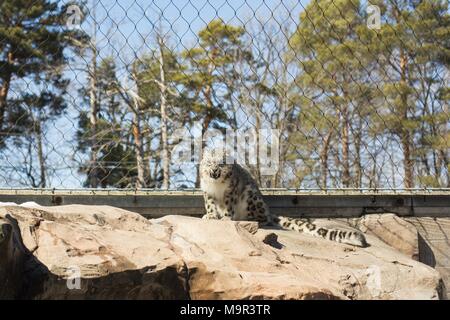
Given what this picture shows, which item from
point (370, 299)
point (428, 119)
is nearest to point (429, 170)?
point (428, 119)

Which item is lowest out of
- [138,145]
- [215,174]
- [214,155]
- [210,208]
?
[210,208]

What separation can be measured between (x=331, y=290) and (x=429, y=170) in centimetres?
498

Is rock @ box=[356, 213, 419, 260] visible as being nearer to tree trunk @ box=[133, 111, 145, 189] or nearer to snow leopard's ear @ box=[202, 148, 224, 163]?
snow leopard's ear @ box=[202, 148, 224, 163]

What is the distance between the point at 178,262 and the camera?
2.97 m

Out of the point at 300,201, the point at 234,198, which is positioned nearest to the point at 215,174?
the point at 234,198

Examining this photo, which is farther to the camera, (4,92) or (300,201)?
(4,92)

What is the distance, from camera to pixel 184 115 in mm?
12898

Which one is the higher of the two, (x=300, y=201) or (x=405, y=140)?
(x=405, y=140)

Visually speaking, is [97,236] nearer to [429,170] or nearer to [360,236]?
[360,236]

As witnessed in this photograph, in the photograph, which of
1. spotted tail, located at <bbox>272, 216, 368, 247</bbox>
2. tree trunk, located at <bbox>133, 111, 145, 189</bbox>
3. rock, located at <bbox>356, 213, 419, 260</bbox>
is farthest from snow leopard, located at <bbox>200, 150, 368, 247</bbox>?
tree trunk, located at <bbox>133, 111, 145, 189</bbox>

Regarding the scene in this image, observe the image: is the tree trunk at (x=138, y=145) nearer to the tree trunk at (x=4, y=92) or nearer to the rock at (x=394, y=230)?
the tree trunk at (x=4, y=92)

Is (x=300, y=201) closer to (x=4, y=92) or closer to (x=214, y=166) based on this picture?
(x=214, y=166)

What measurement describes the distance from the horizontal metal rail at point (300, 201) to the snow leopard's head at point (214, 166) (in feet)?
0.42

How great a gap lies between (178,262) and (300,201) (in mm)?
1343
